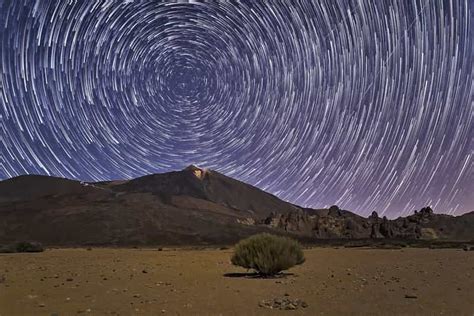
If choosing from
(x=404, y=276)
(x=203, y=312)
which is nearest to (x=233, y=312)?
(x=203, y=312)

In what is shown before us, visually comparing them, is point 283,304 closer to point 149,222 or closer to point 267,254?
point 267,254

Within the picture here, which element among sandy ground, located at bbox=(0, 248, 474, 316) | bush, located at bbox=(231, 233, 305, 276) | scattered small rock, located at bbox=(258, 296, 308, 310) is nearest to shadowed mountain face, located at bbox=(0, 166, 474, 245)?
bush, located at bbox=(231, 233, 305, 276)

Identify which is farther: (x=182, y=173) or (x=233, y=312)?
(x=182, y=173)

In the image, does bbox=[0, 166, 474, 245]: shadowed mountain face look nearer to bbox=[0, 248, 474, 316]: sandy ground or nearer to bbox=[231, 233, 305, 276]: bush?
bbox=[231, 233, 305, 276]: bush

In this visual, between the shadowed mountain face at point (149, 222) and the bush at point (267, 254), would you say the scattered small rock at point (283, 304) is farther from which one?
the shadowed mountain face at point (149, 222)

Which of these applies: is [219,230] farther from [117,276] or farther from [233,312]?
[233,312]

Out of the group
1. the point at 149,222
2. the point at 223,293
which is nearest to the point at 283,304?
the point at 223,293
